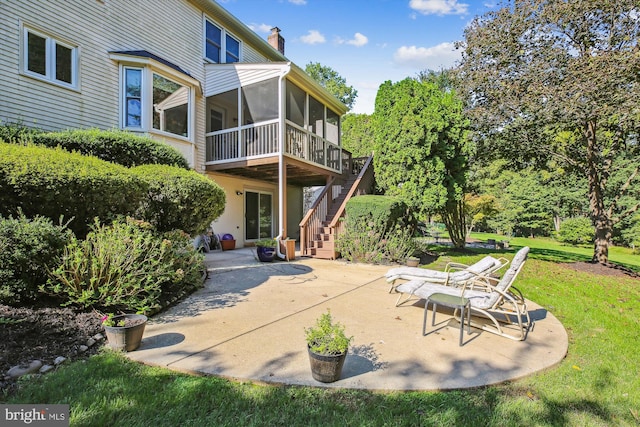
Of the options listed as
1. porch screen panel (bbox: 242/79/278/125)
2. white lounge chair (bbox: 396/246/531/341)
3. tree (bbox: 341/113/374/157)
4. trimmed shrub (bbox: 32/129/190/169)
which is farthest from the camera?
tree (bbox: 341/113/374/157)

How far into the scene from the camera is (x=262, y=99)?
34.4 ft

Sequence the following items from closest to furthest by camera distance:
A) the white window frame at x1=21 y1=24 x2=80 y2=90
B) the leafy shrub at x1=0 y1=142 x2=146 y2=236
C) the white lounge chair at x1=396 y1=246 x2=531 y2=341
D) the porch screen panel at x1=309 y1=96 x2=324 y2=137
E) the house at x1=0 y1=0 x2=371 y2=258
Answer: the white lounge chair at x1=396 y1=246 x2=531 y2=341 < the leafy shrub at x1=0 y1=142 x2=146 y2=236 < the white window frame at x1=21 y1=24 x2=80 y2=90 < the house at x1=0 y1=0 x2=371 y2=258 < the porch screen panel at x1=309 y1=96 x2=324 y2=137

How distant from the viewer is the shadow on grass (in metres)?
2.12

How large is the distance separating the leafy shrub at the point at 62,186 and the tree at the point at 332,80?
28.6 meters

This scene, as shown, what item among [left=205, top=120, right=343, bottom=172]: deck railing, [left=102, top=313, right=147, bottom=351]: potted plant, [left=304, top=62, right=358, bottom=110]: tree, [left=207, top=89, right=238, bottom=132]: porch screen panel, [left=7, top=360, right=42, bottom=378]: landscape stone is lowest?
[left=7, top=360, right=42, bottom=378]: landscape stone

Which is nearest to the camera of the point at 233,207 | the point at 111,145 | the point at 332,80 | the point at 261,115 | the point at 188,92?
the point at 111,145

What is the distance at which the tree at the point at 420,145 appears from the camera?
31.0ft

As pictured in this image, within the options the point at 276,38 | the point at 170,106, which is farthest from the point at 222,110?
the point at 276,38

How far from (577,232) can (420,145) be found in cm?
2643

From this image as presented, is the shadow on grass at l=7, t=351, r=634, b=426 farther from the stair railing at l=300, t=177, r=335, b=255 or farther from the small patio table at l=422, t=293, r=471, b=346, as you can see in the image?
the stair railing at l=300, t=177, r=335, b=255

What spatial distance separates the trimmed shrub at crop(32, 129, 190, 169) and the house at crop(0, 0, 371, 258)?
4.78ft

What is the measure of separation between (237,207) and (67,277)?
8.50 metres

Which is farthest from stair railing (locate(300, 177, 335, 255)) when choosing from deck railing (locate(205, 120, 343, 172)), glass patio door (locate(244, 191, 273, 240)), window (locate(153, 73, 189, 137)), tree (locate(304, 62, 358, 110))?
tree (locate(304, 62, 358, 110))

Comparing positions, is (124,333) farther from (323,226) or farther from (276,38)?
(276,38)
